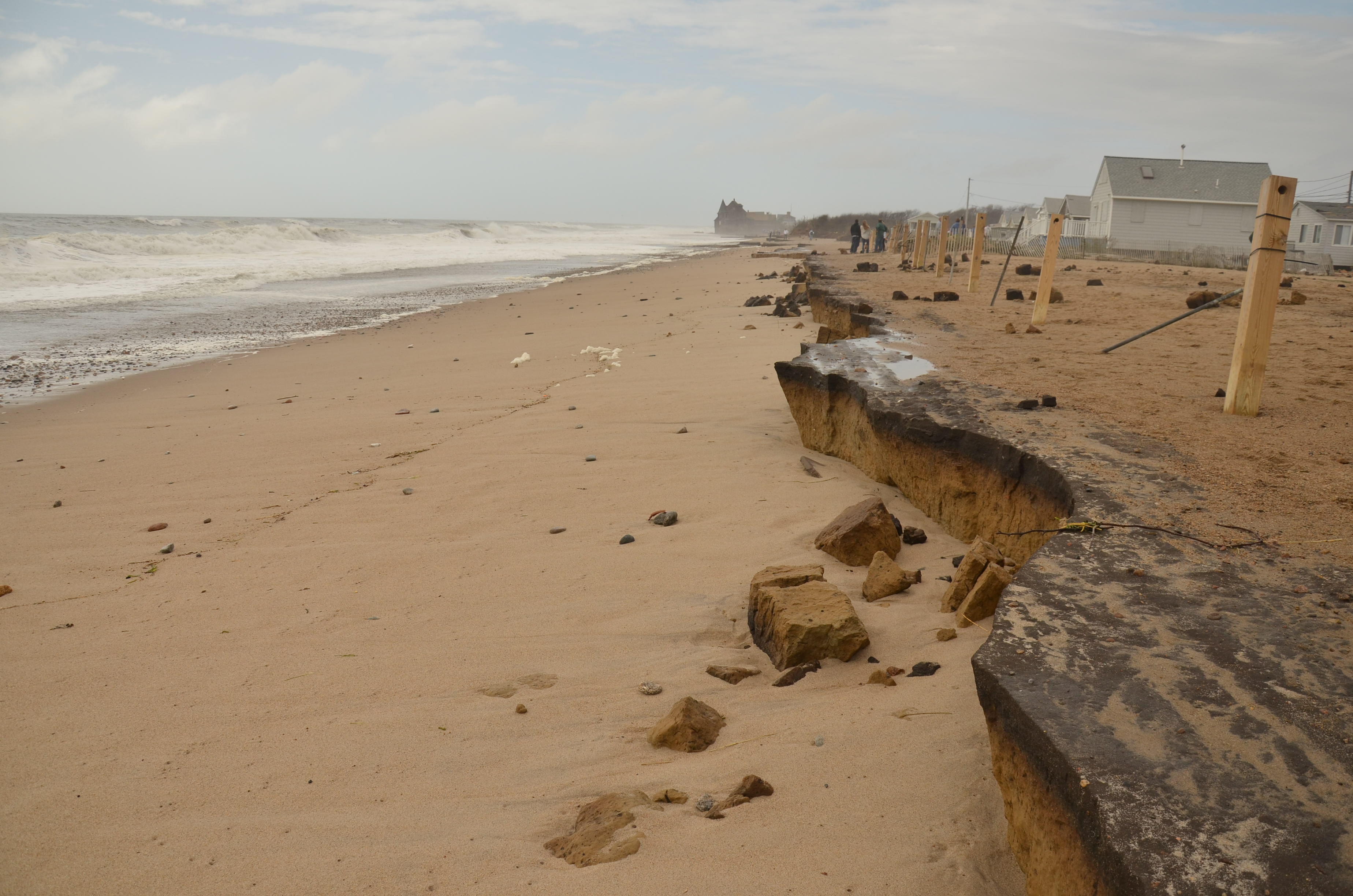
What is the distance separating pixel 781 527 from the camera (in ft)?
14.2

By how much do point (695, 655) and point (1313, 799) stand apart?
1.94 m

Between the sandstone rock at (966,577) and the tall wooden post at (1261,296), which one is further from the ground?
the tall wooden post at (1261,296)

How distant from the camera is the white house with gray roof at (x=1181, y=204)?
39.2m

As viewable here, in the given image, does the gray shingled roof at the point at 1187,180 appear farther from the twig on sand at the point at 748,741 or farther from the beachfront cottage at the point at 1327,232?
the twig on sand at the point at 748,741

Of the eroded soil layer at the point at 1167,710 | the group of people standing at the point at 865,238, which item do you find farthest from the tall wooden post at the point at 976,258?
the group of people standing at the point at 865,238

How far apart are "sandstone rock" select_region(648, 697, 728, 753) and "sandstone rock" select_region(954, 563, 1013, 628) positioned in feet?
3.33

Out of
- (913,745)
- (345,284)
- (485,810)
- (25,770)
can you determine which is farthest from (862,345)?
(345,284)

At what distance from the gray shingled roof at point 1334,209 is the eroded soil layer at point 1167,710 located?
47.4 m

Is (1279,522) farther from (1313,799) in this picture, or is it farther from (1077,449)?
(1313,799)

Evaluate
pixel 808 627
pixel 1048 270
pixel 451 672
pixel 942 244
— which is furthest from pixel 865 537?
pixel 942 244

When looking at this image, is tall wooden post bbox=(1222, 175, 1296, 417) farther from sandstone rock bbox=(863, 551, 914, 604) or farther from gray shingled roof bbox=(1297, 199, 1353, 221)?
gray shingled roof bbox=(1297, 199, 1353, 221)

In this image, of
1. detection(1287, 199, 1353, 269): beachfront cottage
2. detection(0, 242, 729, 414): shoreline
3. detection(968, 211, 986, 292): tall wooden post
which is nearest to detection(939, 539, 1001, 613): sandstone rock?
detection(0, 242, 729, 414): shoreline

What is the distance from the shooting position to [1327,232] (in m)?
39.5

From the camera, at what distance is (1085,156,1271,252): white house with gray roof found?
3916 centimetres
